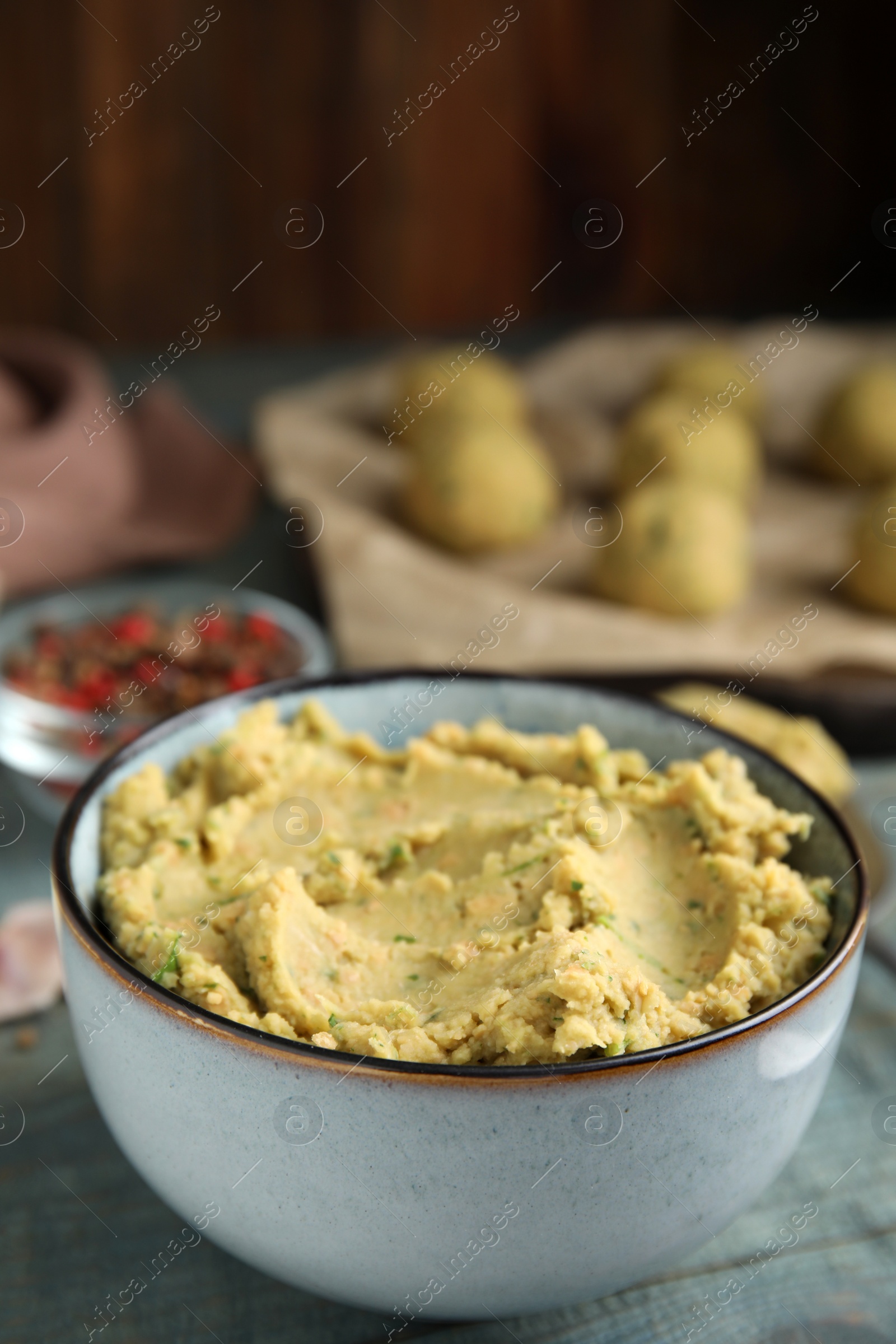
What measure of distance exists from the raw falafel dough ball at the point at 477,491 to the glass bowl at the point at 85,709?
26 centimetres

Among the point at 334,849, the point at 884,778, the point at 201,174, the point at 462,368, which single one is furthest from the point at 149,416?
the point at 334,849

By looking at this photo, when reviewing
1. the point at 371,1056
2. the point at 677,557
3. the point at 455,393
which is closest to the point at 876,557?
the point at 677,557

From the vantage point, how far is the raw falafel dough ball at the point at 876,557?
1.86 meters

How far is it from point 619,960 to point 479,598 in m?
1.10

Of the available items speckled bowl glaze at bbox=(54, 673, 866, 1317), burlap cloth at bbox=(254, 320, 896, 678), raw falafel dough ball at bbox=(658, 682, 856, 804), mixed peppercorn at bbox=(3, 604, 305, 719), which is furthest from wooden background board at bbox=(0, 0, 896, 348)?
speckled bowl glaze at bbox=(54, 673, 866, 1317)

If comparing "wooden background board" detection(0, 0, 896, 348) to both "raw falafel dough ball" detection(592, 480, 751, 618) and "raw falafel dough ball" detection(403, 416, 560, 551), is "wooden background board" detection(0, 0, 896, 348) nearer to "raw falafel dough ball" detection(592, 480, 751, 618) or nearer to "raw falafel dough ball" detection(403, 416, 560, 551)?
"raw falafel dough ball" detection(403, 416, 560, 551)

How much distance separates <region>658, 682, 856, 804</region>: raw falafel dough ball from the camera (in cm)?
130

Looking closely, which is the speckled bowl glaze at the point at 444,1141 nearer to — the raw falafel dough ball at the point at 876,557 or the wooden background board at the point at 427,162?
the raw falafel dough ball at the point at 876,557

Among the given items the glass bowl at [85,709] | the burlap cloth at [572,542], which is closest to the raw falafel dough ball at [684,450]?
the burlap cloth at [572,542]

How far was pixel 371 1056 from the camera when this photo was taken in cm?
70

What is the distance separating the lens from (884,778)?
5.04 feet

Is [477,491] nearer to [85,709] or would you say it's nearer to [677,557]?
[677,557]

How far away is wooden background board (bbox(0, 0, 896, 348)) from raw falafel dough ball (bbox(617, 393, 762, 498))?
1.36 metres

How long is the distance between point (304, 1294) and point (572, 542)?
4.58 ft
